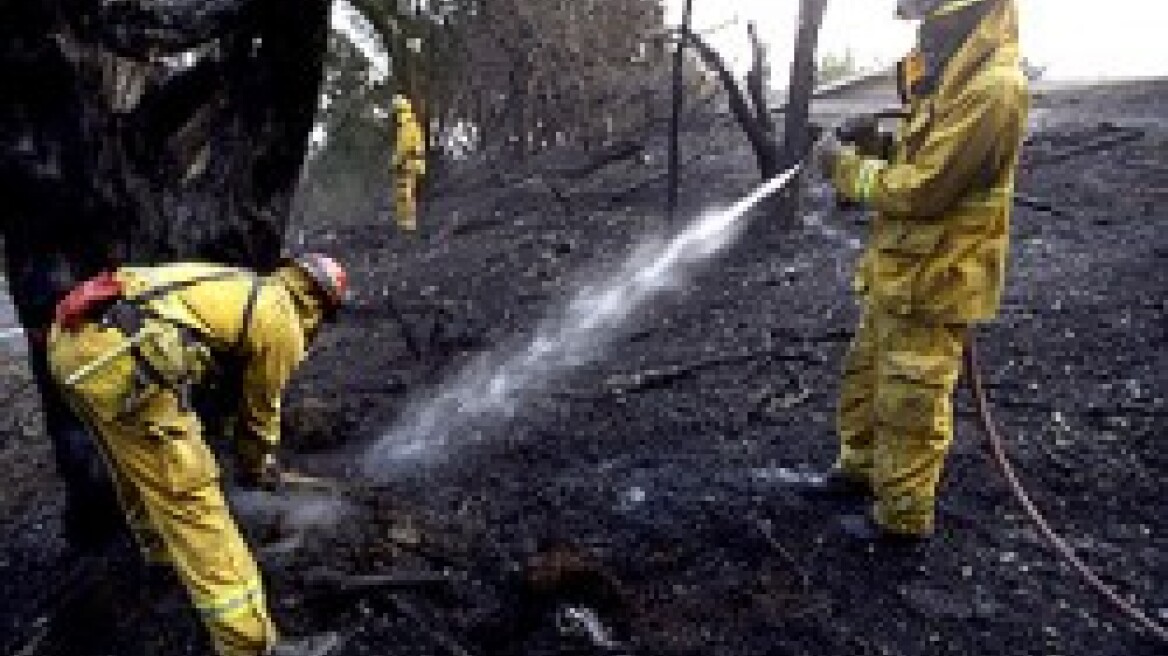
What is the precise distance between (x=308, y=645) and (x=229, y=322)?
3.71 ft

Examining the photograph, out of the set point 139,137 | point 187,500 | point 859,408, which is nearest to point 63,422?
point 139,137

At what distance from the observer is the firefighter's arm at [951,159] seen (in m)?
3.76

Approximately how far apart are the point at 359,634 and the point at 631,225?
6447 millimetres

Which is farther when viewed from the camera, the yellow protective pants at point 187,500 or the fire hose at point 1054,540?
the fire hose at point 1054,540

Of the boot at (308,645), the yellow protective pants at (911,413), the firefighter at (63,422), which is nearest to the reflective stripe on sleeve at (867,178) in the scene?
the yellow protective pants at (911,413)

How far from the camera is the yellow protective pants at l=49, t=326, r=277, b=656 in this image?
143 inches

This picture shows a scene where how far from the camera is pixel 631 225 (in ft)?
32.4

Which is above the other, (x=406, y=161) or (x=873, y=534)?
(x=406, y=161)

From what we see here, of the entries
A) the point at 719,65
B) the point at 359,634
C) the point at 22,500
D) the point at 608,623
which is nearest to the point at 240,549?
the point at 359,634

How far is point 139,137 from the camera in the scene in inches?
182

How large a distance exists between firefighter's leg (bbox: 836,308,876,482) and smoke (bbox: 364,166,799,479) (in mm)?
1892

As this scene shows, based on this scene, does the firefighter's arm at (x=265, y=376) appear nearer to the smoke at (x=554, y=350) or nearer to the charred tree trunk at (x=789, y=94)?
the smoke at (x=554, y=350)

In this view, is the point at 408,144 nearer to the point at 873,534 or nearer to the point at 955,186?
the point at 873,534

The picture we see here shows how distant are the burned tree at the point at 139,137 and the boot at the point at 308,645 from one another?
4.80 ft
